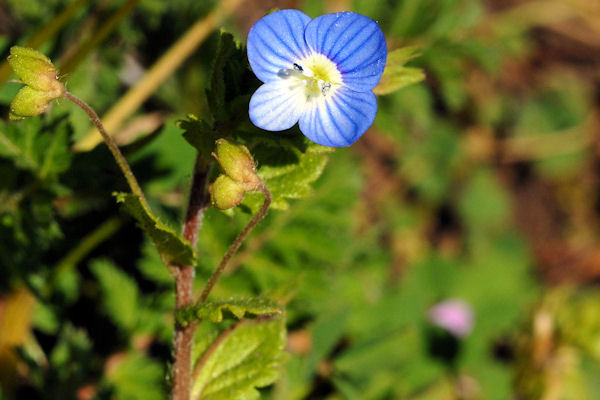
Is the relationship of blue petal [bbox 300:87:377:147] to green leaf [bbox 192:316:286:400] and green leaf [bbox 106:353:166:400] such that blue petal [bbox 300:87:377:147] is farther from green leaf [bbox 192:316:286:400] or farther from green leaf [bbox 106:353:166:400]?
green leaf [bbox 106:353:166:400]

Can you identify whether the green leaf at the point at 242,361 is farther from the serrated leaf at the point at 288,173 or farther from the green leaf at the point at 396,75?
the green leaf at the point at 396,75

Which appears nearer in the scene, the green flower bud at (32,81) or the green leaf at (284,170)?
the green flower bud at (32,81)

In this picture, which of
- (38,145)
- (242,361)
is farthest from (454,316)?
(38,145)

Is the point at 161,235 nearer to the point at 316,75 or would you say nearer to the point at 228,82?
the point at 228,82

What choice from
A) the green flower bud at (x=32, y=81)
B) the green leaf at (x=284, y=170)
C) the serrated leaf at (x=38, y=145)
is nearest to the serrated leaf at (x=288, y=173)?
the green leaf at (x=284, y=170)

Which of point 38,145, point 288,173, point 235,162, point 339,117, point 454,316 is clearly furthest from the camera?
point 454,316

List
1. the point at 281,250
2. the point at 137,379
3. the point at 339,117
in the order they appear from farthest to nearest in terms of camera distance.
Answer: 1. the point at 281,250
2. the point at 137,379
3. the point at 339,117

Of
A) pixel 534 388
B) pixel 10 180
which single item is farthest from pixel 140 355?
pixel 534 388
